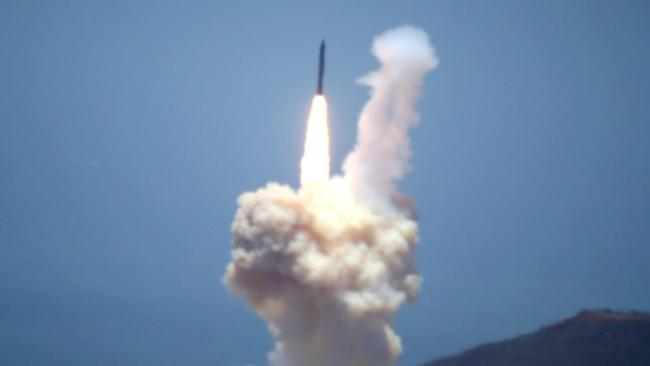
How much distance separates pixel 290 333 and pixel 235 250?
14.3 feet

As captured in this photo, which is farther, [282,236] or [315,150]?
[315,150]

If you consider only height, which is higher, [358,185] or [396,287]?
[358,185]

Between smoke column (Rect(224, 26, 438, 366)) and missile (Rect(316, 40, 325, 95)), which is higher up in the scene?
missile (Rect(316, 40, 325, 95))

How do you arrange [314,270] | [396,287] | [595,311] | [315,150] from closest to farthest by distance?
[314,270] → [396,287] → [315,150] → [595,311]

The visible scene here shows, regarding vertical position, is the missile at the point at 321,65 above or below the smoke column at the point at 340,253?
above

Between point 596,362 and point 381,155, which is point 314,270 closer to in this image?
point 381,155

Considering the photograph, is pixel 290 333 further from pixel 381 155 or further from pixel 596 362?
pixel 596 362

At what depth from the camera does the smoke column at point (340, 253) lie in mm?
33906

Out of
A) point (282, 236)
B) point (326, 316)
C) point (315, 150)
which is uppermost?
point (315, 150)

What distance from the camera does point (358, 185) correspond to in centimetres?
3700

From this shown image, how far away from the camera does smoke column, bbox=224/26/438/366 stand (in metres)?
33.9

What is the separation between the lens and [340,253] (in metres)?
34.4

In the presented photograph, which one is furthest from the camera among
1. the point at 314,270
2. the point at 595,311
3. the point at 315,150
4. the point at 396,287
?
the point at 595,311

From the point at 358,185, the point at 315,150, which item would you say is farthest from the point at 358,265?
the point at 315,150
